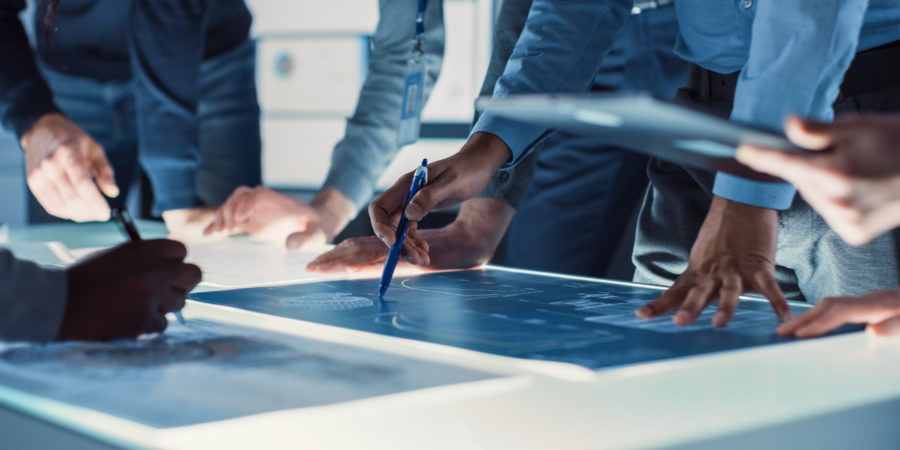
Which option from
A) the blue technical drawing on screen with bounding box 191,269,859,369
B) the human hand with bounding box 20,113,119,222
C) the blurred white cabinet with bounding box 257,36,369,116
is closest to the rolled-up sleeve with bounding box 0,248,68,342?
the blue technical drawing on screen with bounding box 191,269,859,369

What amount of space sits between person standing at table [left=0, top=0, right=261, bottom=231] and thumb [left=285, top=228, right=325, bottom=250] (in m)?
0.33

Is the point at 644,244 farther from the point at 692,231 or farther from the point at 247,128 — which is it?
the point at 247,128

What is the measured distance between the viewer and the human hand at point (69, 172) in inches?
59.8

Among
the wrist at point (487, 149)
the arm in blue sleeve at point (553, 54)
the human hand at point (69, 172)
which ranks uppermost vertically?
the arm in blue sleeve at point (553, 54)

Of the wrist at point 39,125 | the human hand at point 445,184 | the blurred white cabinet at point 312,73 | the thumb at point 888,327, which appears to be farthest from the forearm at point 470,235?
the blurred white cabinet at point 312,73

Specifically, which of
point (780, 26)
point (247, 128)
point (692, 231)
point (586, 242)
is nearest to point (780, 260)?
point (692, 231)

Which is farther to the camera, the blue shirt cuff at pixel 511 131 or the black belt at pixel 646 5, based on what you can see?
the black belt at pixel 646 5

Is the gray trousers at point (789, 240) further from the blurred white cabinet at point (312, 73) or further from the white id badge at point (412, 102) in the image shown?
the blurred white cabinet at point (312, 73)

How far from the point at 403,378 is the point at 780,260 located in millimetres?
855

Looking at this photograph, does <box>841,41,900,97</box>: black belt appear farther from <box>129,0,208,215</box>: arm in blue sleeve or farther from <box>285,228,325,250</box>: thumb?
<box>129,0,208,215</box>: arm in blue sleeve

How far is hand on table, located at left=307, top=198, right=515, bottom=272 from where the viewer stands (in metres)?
1.25

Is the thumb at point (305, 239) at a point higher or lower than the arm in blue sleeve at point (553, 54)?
lower

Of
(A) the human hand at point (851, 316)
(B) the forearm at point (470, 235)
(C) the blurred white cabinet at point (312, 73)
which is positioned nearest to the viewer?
(A) the human hand at point (851, 316)

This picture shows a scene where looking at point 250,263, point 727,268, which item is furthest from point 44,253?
point 727,268
